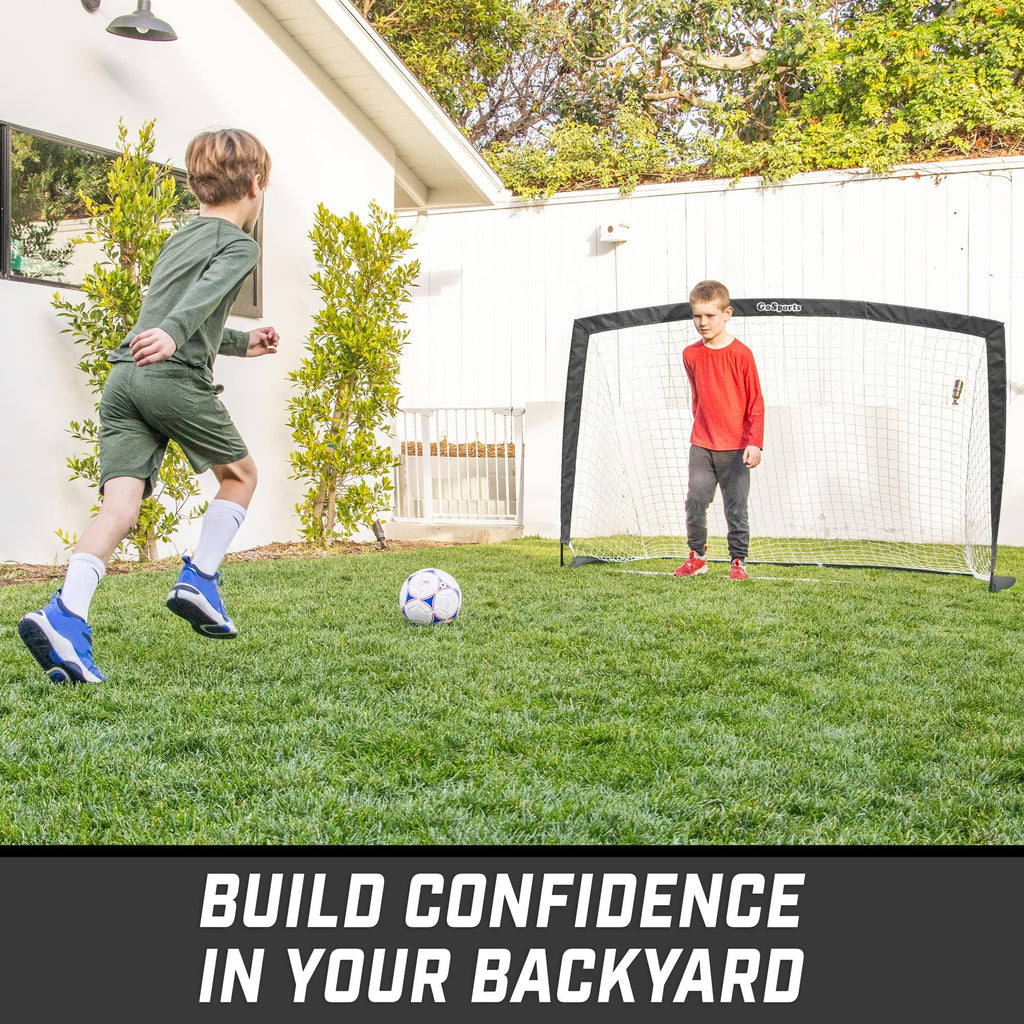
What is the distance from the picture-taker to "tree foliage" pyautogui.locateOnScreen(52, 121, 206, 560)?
596 cm

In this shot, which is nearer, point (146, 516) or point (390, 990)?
point (390, 990)

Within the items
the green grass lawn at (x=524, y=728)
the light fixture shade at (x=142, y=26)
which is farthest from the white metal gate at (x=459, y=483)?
the green grass lawn at (x=524, y=728)

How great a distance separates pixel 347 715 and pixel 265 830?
811 millimetres

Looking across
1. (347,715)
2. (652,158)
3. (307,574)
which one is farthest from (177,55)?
(347,715)

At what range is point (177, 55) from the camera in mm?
7023

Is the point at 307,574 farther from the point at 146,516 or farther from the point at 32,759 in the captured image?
the point at 32,759

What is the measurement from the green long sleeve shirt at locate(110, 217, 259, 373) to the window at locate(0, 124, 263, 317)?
10.7ft

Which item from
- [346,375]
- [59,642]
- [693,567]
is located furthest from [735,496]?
[59,642]

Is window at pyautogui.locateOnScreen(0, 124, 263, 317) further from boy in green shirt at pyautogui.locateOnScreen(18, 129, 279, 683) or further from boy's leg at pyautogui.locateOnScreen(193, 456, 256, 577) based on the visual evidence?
boy's leg at pyautogui.locateOnScreen(193, 456, 256, 577)

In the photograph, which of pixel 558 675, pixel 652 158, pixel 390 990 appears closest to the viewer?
pixel 390 990

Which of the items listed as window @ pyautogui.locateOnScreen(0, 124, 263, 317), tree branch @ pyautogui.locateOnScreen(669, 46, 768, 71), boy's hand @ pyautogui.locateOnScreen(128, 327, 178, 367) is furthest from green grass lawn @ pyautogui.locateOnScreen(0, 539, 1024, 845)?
tree branch @ pyautogui.locateOnScreen(669, 46, 768, 71)

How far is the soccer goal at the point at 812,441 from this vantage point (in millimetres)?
8547

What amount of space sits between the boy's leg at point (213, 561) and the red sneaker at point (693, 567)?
321 centimetres

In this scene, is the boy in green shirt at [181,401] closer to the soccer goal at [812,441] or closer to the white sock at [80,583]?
the white sock at [80,583]
